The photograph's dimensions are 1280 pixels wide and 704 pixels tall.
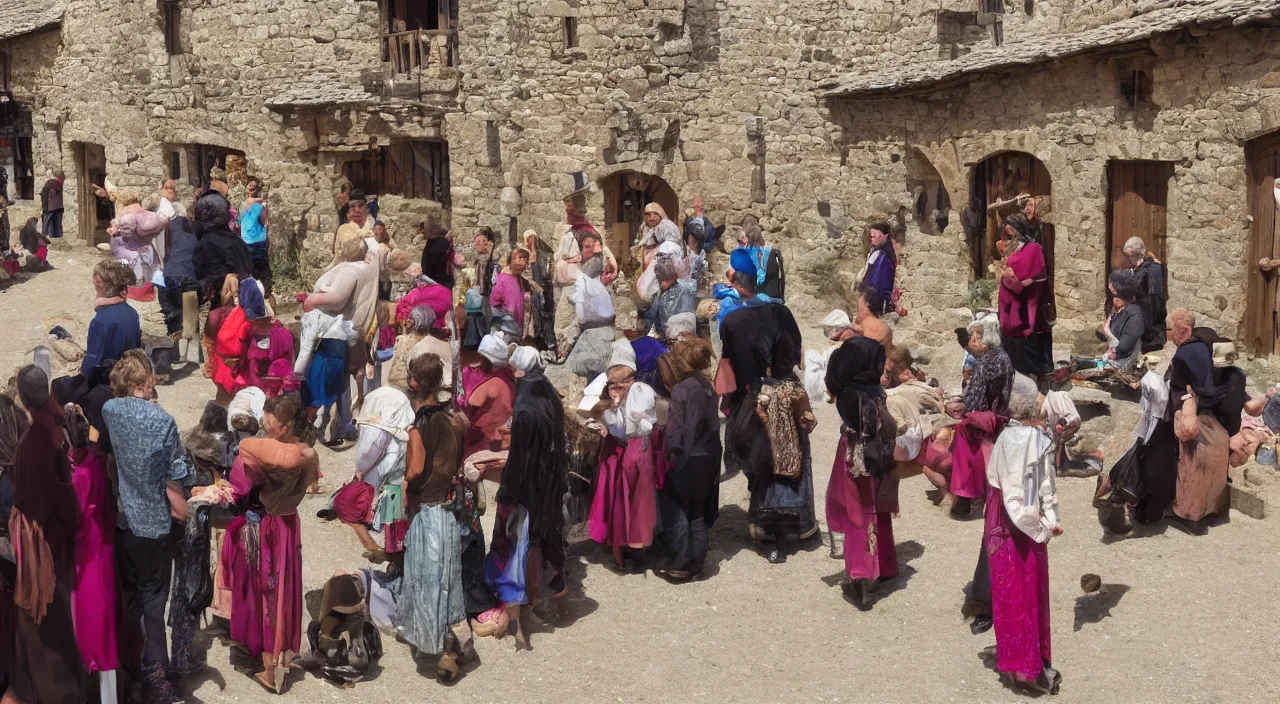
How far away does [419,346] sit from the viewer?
10.0 metres

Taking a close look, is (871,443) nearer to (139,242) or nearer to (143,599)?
(143,599)

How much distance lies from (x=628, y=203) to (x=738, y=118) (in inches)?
67.9

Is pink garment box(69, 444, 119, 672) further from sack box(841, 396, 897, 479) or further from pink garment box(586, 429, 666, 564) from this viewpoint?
sack box(841, 396, 897, 479)

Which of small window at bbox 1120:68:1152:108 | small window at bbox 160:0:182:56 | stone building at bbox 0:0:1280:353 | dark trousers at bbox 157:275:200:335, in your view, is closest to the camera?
stone building at bbox 0:0:1280:353

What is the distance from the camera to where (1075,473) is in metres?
10.6

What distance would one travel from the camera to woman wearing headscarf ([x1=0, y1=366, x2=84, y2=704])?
22.9ft

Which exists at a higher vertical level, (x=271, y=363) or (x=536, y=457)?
(x=271, y=363)

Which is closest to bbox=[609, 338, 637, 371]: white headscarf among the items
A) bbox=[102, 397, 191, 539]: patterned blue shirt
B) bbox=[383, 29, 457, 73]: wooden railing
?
bbox=[102, 397, 191, 539]: patterned blue shirt

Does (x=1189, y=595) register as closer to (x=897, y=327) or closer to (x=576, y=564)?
(x=576, y=564)

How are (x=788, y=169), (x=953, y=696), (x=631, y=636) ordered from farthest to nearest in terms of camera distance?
(x=788, y=169), (x=631, y=636), (x=953, y=696)

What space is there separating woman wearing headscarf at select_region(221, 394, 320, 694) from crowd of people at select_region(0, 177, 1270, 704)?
1 centimetres

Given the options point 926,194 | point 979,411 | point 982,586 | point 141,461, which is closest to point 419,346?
point 141,461

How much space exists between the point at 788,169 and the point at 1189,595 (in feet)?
33.8

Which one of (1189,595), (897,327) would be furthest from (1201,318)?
(1189,595)
